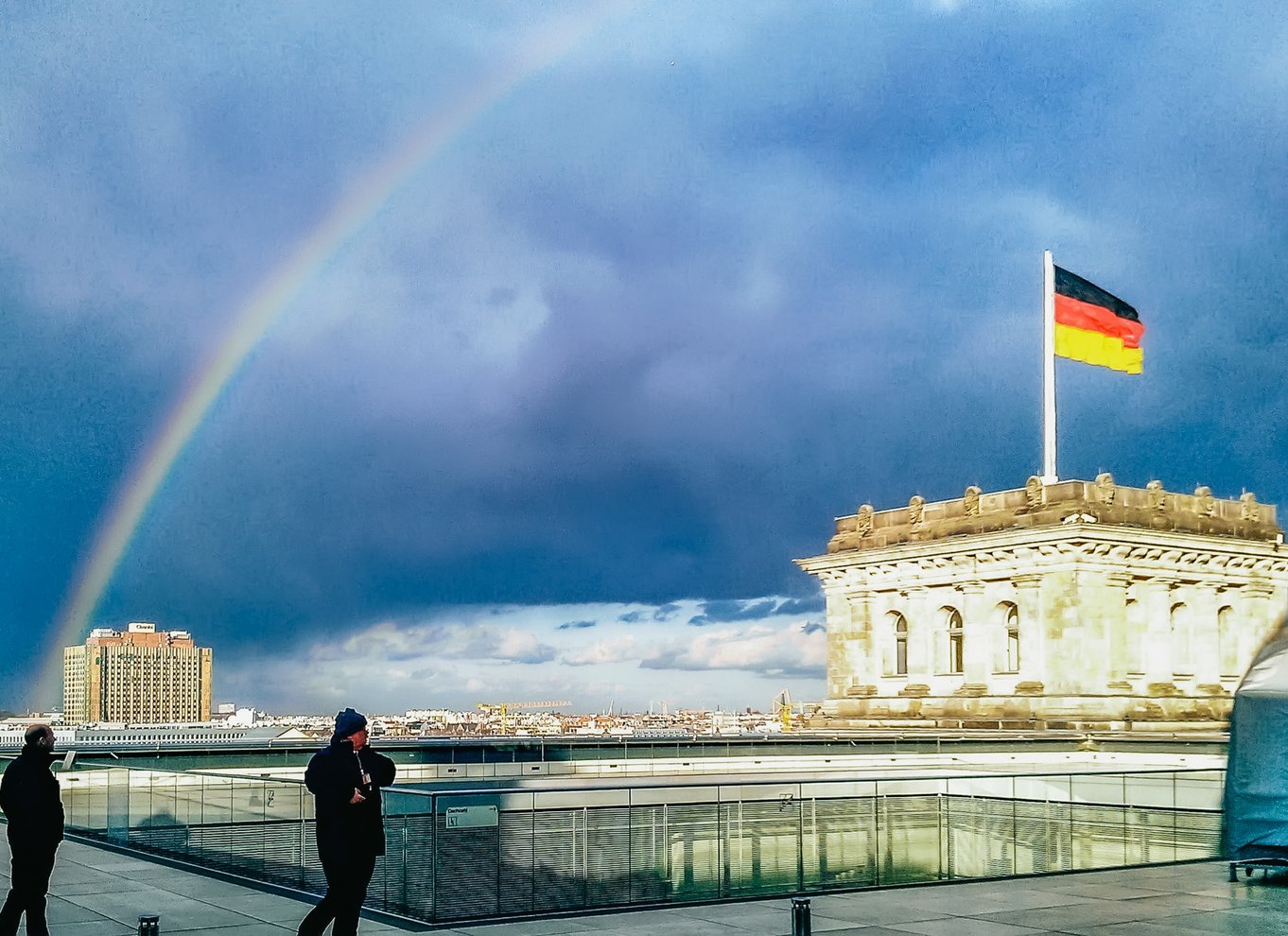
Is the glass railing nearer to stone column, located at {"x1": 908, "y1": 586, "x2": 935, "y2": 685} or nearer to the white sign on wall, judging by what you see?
the white sign on wall

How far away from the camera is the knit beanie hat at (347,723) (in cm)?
1215

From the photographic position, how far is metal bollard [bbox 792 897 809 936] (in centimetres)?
1199

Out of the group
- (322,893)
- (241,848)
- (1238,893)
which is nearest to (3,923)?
(322,893)

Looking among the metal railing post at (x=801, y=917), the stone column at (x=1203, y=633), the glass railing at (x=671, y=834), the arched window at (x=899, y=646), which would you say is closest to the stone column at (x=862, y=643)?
the arched window at (x=899, y=646)

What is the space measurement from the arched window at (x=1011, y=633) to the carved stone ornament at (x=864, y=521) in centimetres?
729

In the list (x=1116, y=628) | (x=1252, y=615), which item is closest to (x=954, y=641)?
(x=1116, y=628)

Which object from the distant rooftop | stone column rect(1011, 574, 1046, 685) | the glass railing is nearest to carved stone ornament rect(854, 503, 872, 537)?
the distant rooftop

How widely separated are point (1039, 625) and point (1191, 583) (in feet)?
24.2

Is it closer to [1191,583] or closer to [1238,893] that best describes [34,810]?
[1238,893]

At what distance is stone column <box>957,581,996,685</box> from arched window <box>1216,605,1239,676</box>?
8780 millimetres

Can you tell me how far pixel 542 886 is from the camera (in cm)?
1614

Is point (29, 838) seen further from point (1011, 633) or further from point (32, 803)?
point (1011, 633)

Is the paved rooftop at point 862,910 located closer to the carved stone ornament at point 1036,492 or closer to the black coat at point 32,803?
the black coat at point 32,803

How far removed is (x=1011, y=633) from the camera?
172 feet
